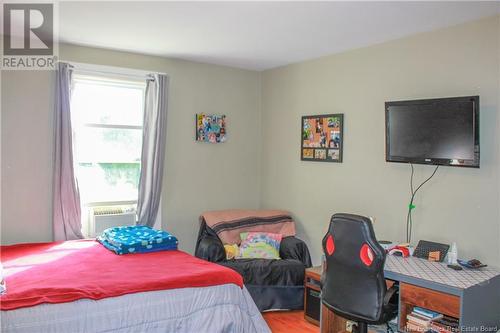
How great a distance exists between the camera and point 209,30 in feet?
11.9

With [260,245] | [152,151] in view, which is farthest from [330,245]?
[152,151]

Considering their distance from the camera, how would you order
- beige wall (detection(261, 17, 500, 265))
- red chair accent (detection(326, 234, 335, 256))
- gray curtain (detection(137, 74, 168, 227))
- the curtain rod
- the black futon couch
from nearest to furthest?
1. red chair accent (detection(326, 234, 335, 256))
2. beige wall (detection(261, 17, 500, 265))
3. the black futon couch
4. the curtain rod
5. gray curtain (detection(137, 74, 168, 227))

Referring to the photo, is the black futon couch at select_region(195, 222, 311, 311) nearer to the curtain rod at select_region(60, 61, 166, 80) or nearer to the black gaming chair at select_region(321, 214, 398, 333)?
the black gaming chair at select_region(321, 214, 398, 333)

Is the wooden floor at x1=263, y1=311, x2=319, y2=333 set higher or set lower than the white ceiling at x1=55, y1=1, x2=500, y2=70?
lower

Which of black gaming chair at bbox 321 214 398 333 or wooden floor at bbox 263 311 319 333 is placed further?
wooden floor at bbox 263 311 319 333

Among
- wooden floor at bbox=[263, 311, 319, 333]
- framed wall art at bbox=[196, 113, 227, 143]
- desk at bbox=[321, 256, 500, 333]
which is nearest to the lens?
desk at bbox=[321, 256, 500, 333]

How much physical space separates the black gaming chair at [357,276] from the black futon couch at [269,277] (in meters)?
1.17

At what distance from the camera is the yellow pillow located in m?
4.36

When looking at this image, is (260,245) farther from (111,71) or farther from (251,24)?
(111,71)

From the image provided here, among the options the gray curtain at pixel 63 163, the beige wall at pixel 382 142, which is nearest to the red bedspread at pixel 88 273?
the gray curtain at pixel 63 163

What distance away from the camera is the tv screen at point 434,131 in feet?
10.1

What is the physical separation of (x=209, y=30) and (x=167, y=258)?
1.91 m

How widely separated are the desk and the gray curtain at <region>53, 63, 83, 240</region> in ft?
9.49

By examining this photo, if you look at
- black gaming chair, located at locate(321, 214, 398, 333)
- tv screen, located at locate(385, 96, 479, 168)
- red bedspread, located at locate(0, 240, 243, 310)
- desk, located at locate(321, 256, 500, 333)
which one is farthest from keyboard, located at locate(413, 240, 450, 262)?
red bedspread, located at locate(0, 240, 243, 310)
